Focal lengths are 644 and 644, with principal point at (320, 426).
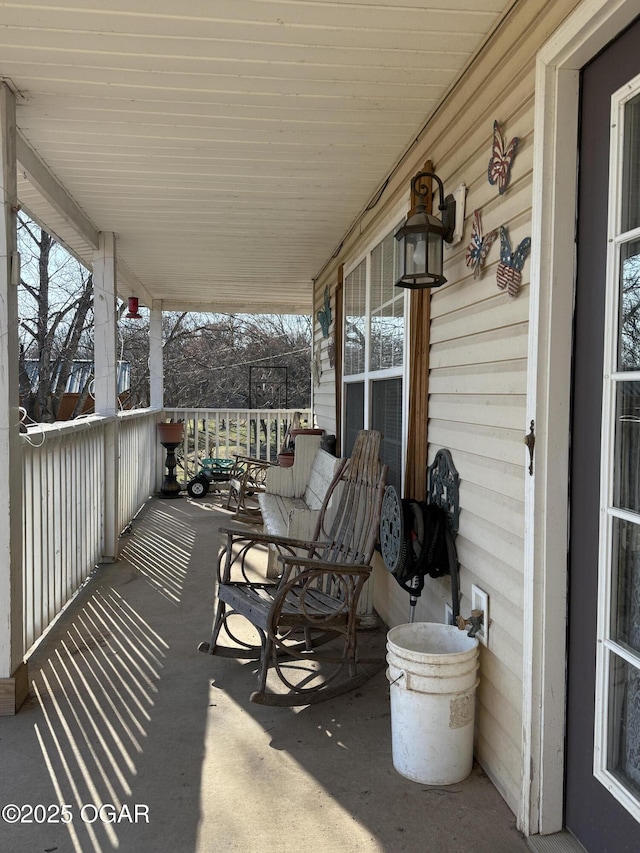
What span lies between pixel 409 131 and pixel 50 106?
1.61 m

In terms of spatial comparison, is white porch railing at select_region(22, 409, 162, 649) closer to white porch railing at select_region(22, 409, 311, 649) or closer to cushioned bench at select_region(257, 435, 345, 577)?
white porch railing at select_region(22, 409, 311, 649)

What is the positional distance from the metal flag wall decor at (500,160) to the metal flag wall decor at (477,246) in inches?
6.2

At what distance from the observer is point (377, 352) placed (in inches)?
158

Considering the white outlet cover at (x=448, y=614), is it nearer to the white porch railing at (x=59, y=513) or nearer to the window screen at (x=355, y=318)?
the white porch railing at (x=59, y=513)

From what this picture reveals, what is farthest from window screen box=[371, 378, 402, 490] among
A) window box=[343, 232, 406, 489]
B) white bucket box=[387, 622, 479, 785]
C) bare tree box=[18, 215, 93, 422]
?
bare tree box=[18, 215, 93, 422]

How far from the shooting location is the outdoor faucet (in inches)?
88.5

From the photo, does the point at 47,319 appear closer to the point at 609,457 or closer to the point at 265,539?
the point at 265,539

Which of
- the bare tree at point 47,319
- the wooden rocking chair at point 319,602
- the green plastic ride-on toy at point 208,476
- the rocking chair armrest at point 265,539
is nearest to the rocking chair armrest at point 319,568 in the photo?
the wooden rocking chair at point 319,602

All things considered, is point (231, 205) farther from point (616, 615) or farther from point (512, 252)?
point (616, 615)

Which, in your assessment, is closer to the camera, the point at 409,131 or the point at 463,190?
the point at 463,190

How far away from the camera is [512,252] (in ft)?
6.61

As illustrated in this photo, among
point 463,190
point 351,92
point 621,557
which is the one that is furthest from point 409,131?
point 621,557

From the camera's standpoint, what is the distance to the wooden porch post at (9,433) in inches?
102

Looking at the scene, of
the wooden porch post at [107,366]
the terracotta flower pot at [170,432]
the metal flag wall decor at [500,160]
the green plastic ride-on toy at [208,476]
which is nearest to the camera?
the metal flag wall decor at [500,160]
